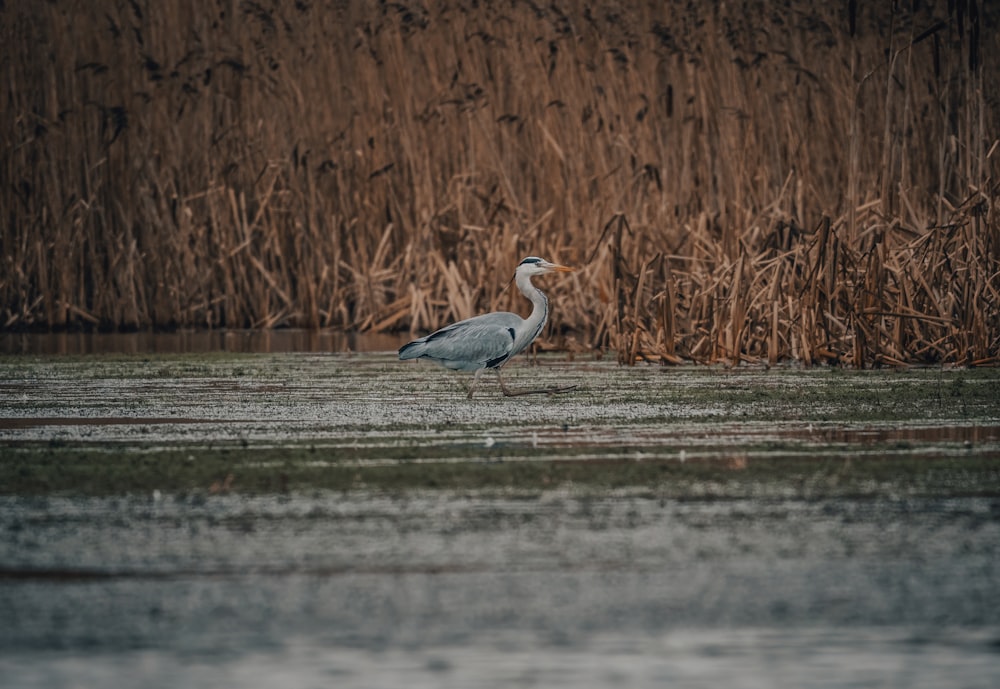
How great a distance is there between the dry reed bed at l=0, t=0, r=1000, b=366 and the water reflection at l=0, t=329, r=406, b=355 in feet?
0.77

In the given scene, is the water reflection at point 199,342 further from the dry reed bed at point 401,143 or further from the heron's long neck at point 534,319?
the heron's long neck at point 534,319

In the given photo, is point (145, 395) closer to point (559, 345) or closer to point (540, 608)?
point (559, 345)

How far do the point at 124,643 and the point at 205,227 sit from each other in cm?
1004

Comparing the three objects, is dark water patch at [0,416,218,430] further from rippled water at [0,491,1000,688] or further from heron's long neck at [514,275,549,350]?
heron's long neck at [514,275,549,350]

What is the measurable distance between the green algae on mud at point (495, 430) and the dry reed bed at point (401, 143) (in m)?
2.83

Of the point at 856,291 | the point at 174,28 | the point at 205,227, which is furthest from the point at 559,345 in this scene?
the point at 174,28

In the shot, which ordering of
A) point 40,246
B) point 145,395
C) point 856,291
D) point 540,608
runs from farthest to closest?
point 40,246
point 856,291
point 145,395
point 540,608

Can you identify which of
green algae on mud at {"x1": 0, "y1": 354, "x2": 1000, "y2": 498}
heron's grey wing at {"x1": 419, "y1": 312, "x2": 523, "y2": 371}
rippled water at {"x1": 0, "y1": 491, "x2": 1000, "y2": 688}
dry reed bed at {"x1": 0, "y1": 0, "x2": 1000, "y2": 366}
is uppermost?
dry reed bed at {"x1": 0, "y1": 0, "x2": 1000, "y2": 366}

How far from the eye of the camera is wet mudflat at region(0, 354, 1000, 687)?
119 inches

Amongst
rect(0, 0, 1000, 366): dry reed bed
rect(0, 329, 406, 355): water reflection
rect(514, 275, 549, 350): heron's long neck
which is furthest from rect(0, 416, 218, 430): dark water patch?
rect(0, 0, 1000, 366): dry reed bed

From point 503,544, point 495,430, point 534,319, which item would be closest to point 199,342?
point 534,319

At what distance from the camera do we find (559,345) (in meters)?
11.0

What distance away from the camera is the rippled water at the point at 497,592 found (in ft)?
9.71

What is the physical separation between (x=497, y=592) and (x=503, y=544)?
53 centimetres
